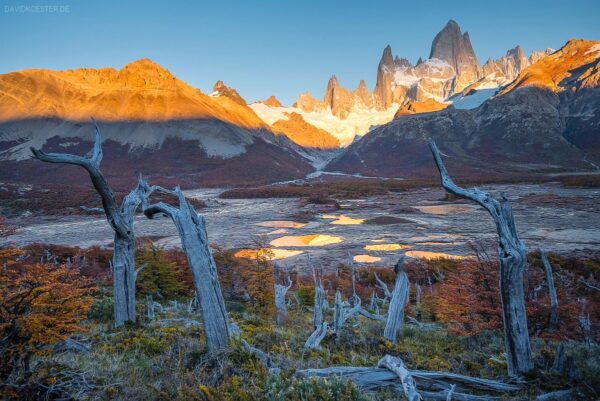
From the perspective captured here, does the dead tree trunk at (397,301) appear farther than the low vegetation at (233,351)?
Yes

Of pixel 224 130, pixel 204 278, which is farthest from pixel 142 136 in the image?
pixel 204 278

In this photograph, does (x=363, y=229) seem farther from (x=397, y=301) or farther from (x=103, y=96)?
(x=103, y=96)

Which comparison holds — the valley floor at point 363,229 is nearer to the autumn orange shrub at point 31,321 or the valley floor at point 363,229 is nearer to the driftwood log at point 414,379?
the autumn orange shrub at point 31,321

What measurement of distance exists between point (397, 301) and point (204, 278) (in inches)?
182

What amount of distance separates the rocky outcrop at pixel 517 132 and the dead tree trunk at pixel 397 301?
114 metres

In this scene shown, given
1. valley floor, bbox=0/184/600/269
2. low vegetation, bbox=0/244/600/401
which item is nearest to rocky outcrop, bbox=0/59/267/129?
valley floor, bbox=0/184/600/269

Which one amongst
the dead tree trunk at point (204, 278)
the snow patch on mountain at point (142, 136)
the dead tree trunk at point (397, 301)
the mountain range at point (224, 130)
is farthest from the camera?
the snow patch on mountain at point (142, 136)

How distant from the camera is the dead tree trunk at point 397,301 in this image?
8.16 m

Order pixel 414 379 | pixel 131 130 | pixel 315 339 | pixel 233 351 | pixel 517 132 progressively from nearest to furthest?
pixel 414 379, pixel 233 351, pixel 315 339, pixel 131 130, pixel 517 132

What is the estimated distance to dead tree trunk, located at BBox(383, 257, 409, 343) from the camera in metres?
8.16

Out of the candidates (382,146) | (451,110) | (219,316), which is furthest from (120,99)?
(219,316)

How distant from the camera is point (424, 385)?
16.3ft

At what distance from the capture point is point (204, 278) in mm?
5879

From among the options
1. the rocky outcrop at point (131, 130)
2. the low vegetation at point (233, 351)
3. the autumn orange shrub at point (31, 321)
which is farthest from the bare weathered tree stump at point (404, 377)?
the rocky outcrop at point (131, 130)
